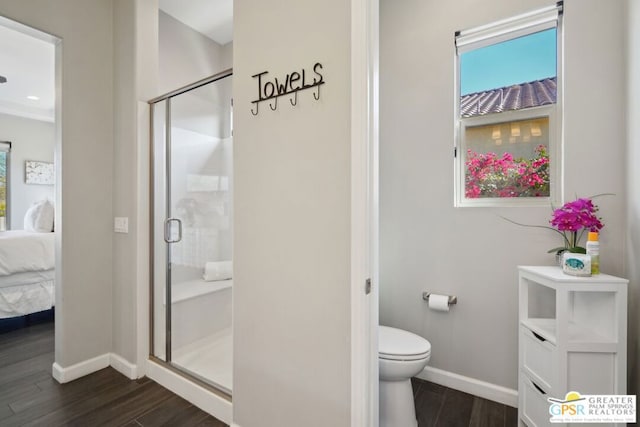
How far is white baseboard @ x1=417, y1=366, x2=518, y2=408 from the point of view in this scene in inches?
68.5

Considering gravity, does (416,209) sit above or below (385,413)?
above

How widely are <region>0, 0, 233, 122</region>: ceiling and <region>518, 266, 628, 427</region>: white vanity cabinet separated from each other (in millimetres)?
3304

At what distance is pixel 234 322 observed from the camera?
152 cm

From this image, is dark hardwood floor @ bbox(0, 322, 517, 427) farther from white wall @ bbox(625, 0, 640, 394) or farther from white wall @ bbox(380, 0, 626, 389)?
white wall @ bbox(625, 0, 640, 394)

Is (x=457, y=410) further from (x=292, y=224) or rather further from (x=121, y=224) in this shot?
(x=121, y=224)

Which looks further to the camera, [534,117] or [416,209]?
[416,209]

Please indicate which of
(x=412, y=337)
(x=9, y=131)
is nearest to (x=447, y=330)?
(x=412, y=337)

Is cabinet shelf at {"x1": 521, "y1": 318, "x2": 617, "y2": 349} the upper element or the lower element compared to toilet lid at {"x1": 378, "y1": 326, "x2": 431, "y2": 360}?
upper

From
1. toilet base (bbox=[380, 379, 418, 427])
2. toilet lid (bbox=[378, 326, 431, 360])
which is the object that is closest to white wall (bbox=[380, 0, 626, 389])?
toilet lid (bbox=[378, 326, 431, 360])

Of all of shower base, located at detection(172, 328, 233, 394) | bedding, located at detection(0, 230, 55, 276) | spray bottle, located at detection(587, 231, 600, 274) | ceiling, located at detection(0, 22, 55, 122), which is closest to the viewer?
spray bottle, located at detection(587, 231, 600, 274)

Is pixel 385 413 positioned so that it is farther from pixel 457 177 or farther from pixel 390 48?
pixel 390 48

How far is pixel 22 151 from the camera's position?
4871mm

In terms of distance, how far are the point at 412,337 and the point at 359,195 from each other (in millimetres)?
993

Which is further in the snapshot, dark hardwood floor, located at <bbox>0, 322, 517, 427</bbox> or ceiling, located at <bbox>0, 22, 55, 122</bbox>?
ceiling, located at <bbox>0, 22, 55, 122</bbox>
